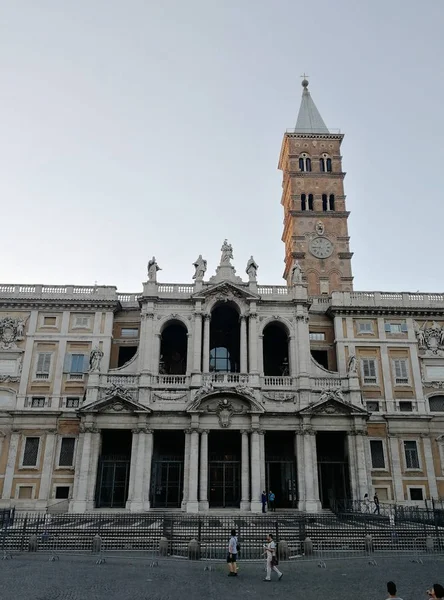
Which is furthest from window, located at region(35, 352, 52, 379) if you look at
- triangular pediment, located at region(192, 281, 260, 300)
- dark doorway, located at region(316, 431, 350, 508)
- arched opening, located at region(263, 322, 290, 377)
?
dark doorway, located at region(316, 431, 350, 508)

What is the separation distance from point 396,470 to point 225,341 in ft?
54.5

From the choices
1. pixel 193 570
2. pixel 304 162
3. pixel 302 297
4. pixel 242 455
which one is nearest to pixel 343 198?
pixel 304 162

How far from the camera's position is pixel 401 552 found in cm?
2189

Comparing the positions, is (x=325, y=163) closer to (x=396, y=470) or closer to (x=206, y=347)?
(x=206, y=347)

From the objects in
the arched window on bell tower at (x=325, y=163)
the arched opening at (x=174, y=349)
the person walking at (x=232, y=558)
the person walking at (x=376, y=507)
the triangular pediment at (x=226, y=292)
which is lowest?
the person walking at (x=232, y=558)

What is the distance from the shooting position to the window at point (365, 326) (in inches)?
1683

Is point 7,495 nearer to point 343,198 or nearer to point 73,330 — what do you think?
point 73,330

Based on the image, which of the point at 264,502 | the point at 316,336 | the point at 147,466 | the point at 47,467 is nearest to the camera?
the point at 264,502

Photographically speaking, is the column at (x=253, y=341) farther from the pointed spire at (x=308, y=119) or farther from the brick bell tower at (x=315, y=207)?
the pointed spire at (x=308, y=119)

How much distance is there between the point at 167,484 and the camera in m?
37.9

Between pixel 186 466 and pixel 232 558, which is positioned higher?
pixel 186 466

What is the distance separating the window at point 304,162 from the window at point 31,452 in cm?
4041

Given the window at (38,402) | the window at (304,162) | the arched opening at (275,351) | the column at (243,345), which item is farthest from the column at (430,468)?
the window at (304,162)

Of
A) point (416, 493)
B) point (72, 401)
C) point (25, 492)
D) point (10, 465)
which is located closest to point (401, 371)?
point (416, 493)
